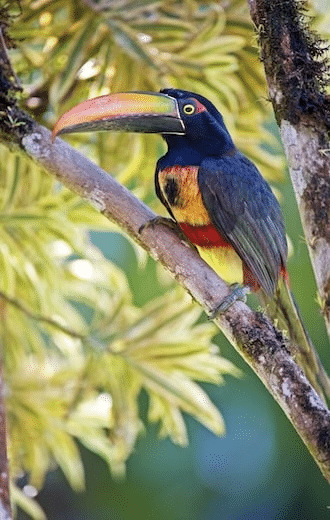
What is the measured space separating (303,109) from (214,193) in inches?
18.1

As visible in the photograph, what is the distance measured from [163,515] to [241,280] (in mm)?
3726

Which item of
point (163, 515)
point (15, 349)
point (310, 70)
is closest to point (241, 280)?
point (310, 70)

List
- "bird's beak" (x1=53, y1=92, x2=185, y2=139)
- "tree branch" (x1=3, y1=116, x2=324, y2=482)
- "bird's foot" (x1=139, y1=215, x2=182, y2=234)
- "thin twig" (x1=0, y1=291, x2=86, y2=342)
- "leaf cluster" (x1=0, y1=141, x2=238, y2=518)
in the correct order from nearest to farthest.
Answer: "tree branch" (x1=3, y1=116, x2=324, y2=482), "bird's foot" (x1=139, y1=215, x2=182, y2=234), "bird's beak" (x1=53, y1=92, x2=185, y2=139), "thin twig" (x1=0, y1=291, x2=86, y2=342), "leaf cluster" (x1=0, y1=141, x2=238, y2=518)

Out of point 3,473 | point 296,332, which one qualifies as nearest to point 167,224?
point 296,332

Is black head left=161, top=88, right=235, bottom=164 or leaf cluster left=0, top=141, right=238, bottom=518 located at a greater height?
black head left=161, top=88, right=235, bottom=164

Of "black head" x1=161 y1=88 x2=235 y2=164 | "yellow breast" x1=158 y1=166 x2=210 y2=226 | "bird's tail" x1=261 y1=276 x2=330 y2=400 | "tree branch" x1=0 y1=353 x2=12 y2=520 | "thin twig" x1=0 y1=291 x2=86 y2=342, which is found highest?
"black head" x1=161 y1=88 x2=235 y2=164

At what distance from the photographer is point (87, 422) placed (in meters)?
3.46

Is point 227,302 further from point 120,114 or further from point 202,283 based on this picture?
point 120,114

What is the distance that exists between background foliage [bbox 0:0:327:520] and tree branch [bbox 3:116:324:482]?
26.3 inches

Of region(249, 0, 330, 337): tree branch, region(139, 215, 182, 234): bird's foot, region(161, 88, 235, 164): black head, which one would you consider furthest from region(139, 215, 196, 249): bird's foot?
region(249, 0, 330, 337): tree branch

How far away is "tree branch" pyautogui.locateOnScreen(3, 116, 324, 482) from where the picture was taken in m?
1.89

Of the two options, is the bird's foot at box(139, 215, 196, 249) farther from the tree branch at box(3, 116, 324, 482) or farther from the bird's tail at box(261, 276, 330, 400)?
the bird's tail at box(261, 276, 330, 400)

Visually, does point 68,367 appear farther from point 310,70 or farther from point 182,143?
point 310,70

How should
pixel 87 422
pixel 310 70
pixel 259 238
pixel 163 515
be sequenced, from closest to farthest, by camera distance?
pixel 310 70
pixel 259 238
pixel 87 422
pixel 163 515
